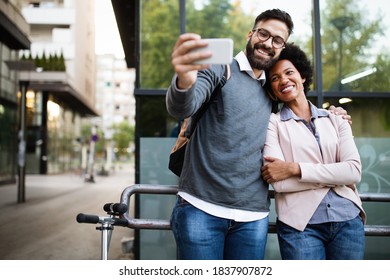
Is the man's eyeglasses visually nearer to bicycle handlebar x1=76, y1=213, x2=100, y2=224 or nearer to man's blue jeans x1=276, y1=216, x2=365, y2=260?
man's blue jeans x1=276, y1=216, x2=365, y2=260

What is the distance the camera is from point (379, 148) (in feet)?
12.6

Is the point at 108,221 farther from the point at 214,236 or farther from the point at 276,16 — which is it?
the point at 276,16

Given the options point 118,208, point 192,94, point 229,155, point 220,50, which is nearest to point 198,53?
point 220,50

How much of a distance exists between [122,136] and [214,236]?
44.9m

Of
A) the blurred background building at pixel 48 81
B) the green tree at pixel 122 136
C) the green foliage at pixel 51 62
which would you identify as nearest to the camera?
the blurred background building at pixel 48 81

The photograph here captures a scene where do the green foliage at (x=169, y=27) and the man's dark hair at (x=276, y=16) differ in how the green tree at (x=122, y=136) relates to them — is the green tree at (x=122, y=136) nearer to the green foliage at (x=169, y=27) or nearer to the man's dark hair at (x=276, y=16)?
the green foliage at (x=169, y=27)

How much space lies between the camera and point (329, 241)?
172 centimetres

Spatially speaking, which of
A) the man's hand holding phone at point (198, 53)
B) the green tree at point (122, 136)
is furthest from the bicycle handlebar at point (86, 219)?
the green tree at point (122, 136)

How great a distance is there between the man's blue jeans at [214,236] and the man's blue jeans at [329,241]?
0.42ft

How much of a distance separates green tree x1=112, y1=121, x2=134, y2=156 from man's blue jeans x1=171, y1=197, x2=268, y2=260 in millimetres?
44310

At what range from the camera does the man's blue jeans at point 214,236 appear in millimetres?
1643

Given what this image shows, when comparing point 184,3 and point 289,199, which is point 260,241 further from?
point 184,3
